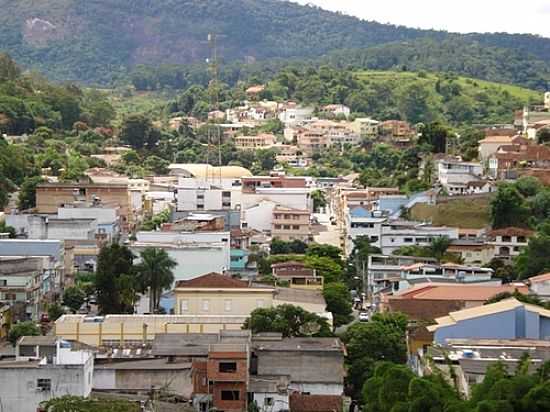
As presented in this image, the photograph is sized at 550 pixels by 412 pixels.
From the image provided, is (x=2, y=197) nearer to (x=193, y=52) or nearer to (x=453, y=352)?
(x=453, y=352)

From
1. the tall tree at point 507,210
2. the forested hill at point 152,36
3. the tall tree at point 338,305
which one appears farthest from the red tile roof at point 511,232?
the forested hill at point 152,36

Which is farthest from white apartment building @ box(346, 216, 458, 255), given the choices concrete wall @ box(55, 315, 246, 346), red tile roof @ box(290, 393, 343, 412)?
red tile roof @ box(290, 393, 343, 412)

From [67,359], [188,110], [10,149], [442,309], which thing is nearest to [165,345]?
[67,359]

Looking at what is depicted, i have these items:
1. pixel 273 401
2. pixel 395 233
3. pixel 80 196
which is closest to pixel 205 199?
pixel 80 196

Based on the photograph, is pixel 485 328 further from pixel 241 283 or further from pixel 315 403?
pixel 241 283

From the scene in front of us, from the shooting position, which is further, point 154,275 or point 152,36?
point 152,36

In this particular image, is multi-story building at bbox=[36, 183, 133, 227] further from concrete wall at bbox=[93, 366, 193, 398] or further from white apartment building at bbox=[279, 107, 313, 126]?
white apartment building at bbox=[279, 107, 313, 126]

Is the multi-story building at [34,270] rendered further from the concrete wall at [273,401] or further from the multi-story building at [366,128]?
the multi-story building at [366,128]
